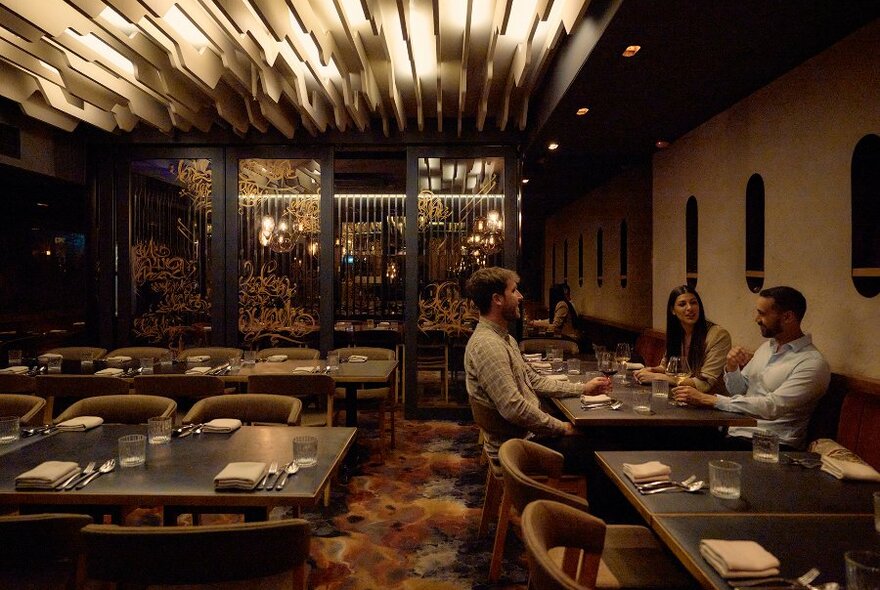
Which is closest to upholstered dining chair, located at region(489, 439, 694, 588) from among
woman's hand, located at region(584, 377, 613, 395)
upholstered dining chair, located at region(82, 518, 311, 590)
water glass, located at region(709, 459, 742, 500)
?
water glass, located at region(709, 459, 742, 500)

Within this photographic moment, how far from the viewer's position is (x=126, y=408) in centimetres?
313

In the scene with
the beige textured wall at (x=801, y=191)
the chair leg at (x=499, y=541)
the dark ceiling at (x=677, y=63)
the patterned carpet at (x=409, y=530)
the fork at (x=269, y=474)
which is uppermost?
the dark ceiling at (x=677, y=63)

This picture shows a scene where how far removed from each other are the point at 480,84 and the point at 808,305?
337 centimetres

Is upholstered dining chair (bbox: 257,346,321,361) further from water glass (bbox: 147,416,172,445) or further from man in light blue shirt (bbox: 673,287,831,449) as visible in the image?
man in light blue shirt (bbox: 673,287,831,449)

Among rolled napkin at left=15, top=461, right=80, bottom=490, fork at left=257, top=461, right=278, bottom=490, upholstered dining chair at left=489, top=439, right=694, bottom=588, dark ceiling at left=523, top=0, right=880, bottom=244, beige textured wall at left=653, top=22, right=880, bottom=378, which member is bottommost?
upholstered dining chair at left=489, top=439, right=694, bottom=588

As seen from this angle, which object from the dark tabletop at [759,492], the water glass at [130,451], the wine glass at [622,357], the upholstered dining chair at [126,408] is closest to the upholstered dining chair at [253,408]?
the upholstered dining chair at [126,408]

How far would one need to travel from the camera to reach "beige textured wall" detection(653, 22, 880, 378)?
3.50m

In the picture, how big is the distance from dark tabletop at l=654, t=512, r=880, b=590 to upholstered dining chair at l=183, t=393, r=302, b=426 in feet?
6.84

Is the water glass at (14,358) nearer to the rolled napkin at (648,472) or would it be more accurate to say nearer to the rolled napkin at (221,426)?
the rolled napkin at (221,426)

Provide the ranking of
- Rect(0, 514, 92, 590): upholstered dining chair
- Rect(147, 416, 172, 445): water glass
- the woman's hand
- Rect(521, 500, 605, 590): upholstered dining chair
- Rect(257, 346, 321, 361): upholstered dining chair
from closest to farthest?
Rect(521, 500, 605, 590): upholstered dining chair < Rect(0, 514, 92, 590): upholstered dining chair < Rect(147, 416, 172, 445): water glass < the woman's hand < Rect(257, 346, 321, 361): upholstered dining chair

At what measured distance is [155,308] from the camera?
21.7 ft

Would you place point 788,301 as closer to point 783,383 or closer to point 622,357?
point 783,383

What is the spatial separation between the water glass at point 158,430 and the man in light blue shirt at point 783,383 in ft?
8.67

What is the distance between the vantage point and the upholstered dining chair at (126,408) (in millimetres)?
3107
